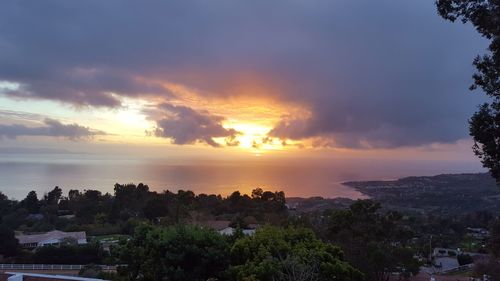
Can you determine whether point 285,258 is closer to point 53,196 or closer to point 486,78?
point 486,78

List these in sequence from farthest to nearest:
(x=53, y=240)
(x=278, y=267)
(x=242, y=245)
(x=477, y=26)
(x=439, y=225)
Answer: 1. (x=439, y=225)
2. (x=53, y=240)
3. (x=242, y=245)
4. (x=278, y=267)
5. (x=477, y=26)

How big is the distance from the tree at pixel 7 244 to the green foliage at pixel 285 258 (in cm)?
2113

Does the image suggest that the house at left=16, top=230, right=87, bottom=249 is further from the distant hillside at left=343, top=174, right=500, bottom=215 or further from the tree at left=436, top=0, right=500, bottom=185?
the distant hillside at left=343, top=174, right=500, bottom=215

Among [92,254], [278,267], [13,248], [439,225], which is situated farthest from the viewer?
[439,225]

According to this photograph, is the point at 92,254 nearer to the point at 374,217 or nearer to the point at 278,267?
the point at 374,217

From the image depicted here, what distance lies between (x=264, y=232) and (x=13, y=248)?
21.5 meters

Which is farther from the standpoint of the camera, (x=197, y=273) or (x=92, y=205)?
(x=92, y=205)

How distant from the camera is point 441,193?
63625mm

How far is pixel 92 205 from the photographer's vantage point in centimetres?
4791

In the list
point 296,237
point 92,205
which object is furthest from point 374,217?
point 92,205

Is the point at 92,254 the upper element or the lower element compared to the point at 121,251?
lower

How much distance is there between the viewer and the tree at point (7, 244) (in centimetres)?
2641

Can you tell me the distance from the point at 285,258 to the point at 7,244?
22339mm

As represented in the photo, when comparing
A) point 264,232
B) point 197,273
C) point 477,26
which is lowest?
point 197,273
